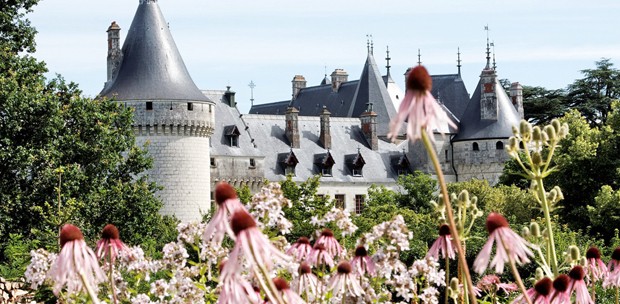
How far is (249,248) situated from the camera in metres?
3.43

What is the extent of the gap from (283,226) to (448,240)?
1.13 m

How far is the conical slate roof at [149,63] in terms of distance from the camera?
47.4 meters

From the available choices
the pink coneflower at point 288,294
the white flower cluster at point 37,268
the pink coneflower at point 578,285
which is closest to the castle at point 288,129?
the white flower cluster at point 37,268

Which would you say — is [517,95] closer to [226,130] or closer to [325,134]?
[325,134]

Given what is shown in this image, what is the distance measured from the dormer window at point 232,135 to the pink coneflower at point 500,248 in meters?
53.3

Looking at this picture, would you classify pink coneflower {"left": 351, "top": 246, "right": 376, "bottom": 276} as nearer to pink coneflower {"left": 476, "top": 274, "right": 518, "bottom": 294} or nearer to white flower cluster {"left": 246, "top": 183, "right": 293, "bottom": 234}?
white flower cluster {"left": 246, "top": 183, "right": 293, "bottom": 234}

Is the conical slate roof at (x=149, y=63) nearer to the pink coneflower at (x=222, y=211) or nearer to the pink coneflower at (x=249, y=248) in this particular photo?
the pink coneflower at (x=222, y=211)

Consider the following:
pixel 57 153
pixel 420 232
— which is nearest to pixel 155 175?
pixel 57 153

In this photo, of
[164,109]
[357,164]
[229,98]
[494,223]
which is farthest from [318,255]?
[357,164]

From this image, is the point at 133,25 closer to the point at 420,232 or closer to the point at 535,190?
the point at 420,232

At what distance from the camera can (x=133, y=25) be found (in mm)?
47750

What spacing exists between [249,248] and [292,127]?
58.9m

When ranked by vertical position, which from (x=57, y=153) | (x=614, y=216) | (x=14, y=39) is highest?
(x=14, y=39)

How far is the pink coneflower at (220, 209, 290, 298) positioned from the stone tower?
1720 inches
